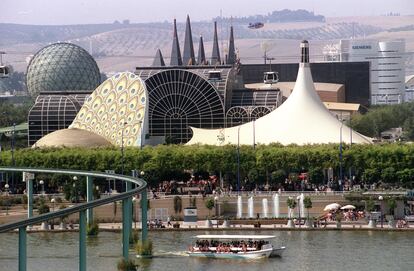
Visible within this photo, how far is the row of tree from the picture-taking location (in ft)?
298

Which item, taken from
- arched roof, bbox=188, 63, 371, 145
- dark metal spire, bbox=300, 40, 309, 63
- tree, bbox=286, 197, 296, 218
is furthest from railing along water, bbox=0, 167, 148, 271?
dark metal spire, bbox=300, 40, 309, 63

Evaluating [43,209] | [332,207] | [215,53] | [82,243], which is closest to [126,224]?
[82,243]

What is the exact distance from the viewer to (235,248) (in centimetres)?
6575

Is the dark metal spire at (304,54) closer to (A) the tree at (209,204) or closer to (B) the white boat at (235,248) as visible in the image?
(A) the tree at (209,204)

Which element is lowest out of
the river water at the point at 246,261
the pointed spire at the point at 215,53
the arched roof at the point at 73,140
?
the river water at the point at 246,261

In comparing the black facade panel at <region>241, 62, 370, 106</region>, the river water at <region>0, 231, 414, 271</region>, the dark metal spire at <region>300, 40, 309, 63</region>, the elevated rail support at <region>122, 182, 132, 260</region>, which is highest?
the black facade panel at <region>241, 62, 370, 106</region>

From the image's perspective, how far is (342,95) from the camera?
161875 millimetres

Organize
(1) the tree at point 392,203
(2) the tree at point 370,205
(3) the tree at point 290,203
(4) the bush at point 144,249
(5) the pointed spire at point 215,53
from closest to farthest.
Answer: (4) the bush at point 144,249
(2) the tree at point 370,205
(1) the tree at point 392,203
(3) the tree at point 290,203
(5) the pointed spire at point 215,53

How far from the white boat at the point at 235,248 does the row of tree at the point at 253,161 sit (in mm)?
24226

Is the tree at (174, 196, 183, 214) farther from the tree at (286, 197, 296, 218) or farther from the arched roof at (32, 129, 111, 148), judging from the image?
the arched roof at (32, 129, 111, 148)

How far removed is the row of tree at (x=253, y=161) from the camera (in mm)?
90812

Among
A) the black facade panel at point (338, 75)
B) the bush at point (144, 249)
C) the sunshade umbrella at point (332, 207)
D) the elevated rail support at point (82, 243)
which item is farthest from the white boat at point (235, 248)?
the black facade panel at point (338, 75)

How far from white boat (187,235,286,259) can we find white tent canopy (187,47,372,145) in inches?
1260

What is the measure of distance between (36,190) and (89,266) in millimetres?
30411
